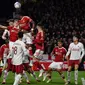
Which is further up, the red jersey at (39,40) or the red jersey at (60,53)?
the red jersey at (39,40)

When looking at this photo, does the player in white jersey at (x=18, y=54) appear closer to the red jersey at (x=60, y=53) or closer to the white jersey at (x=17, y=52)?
the white jersey at (x=17, y=52)

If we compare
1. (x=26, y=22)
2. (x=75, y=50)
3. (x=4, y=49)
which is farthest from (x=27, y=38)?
(x=75, y=50)

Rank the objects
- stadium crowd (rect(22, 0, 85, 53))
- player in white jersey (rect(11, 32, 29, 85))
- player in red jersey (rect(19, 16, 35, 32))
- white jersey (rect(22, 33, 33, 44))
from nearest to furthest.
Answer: player in white jersey (rect(11, 32, 29, 85)) < player in red jersey (rect(19, 16, 35, 32)) < white jersey (rect(22, 33, 33, 44)) < stadium crowd (rect(22, 0, 85, 53))

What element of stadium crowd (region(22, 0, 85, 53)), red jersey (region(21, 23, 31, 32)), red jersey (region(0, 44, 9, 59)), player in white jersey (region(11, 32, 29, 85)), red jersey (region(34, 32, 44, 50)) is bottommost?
player in white jersey (region(11, 32, 29, 85))

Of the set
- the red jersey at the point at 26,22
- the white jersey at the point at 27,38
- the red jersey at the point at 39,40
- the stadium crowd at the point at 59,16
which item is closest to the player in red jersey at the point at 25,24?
the red jersey at the point at 26,22

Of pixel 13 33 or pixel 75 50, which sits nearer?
pixel 13 33

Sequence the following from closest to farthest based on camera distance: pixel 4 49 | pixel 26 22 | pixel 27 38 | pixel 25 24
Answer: pixel 25 24
pixel 26 22
pixel 27 38
pixel 4 49

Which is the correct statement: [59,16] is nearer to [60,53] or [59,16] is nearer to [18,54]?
[60,53]

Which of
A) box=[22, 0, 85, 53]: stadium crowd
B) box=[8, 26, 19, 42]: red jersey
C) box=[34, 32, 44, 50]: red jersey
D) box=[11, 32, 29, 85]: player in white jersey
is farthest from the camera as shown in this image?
box=[22, 0, 85, 53]: stadium crowd

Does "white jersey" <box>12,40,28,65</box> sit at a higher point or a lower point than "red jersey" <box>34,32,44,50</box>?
lower

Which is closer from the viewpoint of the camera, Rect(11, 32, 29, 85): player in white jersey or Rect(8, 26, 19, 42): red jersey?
Rect(11, 32, 29, 85): player in white jersey

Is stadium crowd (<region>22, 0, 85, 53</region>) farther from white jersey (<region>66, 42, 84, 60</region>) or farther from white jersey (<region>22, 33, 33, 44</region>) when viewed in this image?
white jersey (<region>66, 42, 84, 60</region>)

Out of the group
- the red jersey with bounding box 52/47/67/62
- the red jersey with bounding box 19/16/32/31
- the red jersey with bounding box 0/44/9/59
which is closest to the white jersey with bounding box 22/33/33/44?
the red jersey with bounding box 0/44/9/59

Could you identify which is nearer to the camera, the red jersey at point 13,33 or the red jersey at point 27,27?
the red jersey at point 13,33
